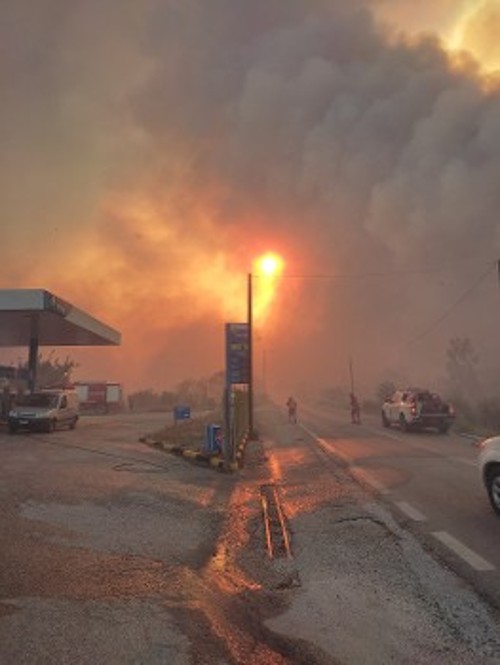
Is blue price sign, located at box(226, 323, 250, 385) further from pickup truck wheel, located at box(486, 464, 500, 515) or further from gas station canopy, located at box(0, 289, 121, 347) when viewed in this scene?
pickup truck wheel, located at box(486, 464, 500, 515)

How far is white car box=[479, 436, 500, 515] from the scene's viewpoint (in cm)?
837

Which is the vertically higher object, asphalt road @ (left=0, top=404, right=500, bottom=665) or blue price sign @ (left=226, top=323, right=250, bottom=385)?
blue price sign @ (left=226, top=323, right=250, bottom=385)

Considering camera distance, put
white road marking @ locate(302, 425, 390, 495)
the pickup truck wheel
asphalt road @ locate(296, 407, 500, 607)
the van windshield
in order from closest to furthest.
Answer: asphalt road @ locate(296, 407, 500, 607), the pickup truck wheel, white road marking @ locate(302, 425, 390, 495), the van windshield

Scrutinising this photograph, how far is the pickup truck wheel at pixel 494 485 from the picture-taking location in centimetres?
835

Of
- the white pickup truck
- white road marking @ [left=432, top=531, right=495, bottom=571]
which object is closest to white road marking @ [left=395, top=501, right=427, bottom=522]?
white road marking @ [left=432, top=531, right=495, bottom=571]

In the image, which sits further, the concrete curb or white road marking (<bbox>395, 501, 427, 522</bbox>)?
the concrete curb

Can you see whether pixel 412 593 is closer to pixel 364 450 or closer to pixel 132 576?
pixel 132 576

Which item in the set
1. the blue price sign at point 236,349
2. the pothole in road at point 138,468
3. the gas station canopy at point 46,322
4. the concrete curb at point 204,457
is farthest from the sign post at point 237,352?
the gas station canopy at point 46,322

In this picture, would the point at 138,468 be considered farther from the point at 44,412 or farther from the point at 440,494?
the point at 44,412

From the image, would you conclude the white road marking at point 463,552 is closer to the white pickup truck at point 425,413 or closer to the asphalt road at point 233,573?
the asphalt road at point 233,573

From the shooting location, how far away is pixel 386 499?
10031mm

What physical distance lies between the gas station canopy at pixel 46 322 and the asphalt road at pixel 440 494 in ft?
36.0

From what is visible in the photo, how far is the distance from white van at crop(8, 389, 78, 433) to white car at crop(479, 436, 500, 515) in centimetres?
1801

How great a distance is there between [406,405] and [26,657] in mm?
24035
